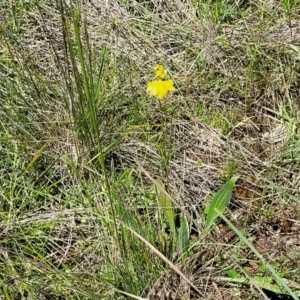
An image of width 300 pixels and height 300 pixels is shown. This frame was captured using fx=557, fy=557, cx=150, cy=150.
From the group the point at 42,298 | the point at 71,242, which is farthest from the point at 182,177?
the point at 42,298

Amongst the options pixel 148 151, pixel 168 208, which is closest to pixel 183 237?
pixel 168 208

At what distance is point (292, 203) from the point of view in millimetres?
1617

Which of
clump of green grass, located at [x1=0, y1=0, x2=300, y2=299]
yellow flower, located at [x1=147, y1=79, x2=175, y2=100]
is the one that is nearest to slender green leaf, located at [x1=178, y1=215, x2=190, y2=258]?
clump of green grass, located at [x1=0, y1=0, x2=300, y2=299]

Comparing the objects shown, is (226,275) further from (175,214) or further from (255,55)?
(255,55)

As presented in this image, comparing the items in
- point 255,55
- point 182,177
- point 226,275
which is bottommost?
point 226,275

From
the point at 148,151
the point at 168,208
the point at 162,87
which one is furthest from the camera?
the point at 148,151

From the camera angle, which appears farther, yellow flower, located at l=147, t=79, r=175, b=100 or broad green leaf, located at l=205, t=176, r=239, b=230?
broad green leaf, located at l=205, t=176, r=239, b=230

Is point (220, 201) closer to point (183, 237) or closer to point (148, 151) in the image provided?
point (183, 237)

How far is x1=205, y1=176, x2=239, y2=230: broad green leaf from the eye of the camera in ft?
4.92

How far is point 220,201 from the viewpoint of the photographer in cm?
151

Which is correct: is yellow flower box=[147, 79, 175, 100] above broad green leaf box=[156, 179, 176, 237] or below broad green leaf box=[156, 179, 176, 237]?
above

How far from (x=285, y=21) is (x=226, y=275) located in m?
1.06

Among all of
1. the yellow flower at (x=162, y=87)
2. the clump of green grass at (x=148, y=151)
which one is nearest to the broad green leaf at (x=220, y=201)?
the clump of green grass at (x=148, y=151)

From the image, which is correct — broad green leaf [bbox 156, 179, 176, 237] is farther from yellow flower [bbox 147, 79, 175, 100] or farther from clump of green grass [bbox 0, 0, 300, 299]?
yellow flower [bbox 147, 79, 175, 100]
